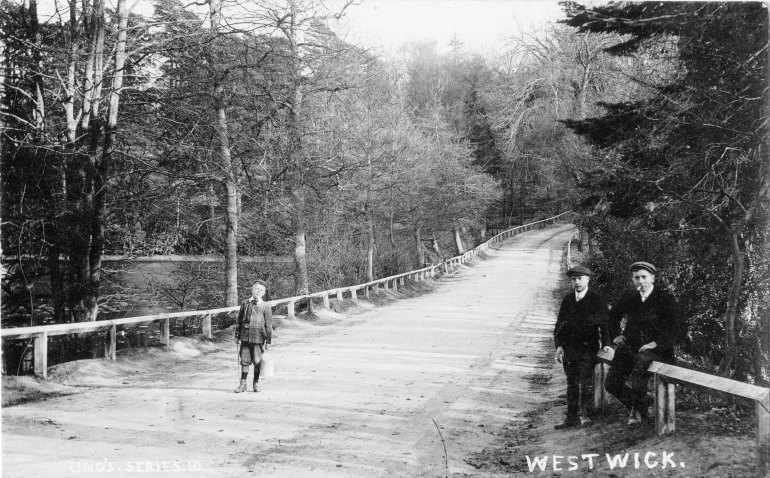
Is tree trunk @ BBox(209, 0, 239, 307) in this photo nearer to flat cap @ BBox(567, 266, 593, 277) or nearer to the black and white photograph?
the black and white photograph

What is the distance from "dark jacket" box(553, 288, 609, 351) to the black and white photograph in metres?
0.03

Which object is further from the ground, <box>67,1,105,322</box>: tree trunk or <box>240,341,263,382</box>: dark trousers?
<box>67,1,105,322</box>: tree trunk

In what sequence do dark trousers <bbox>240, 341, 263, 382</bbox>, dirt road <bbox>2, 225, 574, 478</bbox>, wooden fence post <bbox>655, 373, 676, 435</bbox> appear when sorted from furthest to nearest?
dark trousers <bbox>240, 341, 263, 382</bbox> → dirt road <bbox>2, 225, 574, 478</bbox> → wooden fence post <bbox>655, 373, 676, 435</bbox>

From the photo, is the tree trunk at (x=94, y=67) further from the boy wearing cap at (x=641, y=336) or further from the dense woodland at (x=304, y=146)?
the boy wearing cap at (x=641, y=336)

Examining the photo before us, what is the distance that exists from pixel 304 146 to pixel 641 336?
52.4 ft

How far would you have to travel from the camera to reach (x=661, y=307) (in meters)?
6.15

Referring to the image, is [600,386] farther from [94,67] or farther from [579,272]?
[94,67]

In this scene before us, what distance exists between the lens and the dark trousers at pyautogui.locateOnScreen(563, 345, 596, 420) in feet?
23.7

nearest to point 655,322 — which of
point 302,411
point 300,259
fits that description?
point 302,411

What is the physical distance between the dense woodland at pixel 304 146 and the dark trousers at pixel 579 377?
1.19 meters

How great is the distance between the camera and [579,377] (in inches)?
287

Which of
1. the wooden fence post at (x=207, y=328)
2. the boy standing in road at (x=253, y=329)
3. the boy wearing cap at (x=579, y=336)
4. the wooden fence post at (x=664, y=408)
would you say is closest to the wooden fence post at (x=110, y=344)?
the boy standing in road at (x=253, y=329)

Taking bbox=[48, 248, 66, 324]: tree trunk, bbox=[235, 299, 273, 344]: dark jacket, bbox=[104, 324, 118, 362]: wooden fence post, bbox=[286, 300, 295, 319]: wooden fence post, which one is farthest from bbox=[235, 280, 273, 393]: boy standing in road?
bbox=[286, 300, 295, 319]: wooden fence post

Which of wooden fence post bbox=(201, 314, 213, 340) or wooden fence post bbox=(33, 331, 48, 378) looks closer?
wooden fence post bbox=(33, 331, 48, 378)
